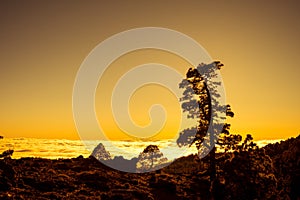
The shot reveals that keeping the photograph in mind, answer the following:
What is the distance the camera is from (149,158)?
325 ft

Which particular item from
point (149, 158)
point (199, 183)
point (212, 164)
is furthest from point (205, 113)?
point (149, 158)

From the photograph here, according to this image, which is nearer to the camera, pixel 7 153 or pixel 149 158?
pixel 7 153

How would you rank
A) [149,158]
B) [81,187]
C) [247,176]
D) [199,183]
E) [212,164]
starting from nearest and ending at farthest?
[247,176]
[212,164]
[81,187]
[199,183]
[149,158]

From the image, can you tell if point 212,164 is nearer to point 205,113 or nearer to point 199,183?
point 205,113

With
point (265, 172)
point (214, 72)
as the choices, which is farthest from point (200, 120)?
point (265, 172)

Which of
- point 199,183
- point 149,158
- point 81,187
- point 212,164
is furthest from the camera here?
point 149,158

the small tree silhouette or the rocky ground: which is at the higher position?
the small tree silhouette

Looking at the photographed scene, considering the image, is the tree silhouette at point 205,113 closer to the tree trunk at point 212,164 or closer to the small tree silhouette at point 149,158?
the tree trunk at point 212,164

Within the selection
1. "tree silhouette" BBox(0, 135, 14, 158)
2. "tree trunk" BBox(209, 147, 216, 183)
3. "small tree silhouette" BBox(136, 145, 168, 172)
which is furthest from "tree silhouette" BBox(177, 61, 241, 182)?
"small tree silhouette" BBox(136, 145, 168, 172)

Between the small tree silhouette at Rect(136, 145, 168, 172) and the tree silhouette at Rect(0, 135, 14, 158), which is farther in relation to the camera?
the small tree silhouette at Rect(136, 145, 168, 172)

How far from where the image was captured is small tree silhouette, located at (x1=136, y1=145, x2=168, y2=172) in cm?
9831

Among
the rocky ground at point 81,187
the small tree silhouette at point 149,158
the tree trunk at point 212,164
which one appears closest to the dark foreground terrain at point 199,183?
the rocky ground at point 81,187

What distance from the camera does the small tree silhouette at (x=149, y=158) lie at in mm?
98312

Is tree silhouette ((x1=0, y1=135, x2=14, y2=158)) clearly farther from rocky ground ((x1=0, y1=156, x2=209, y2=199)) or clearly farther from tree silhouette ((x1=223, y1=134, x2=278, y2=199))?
tree silhouette ((x1=223, y1=134, x2=278, y2=199))
